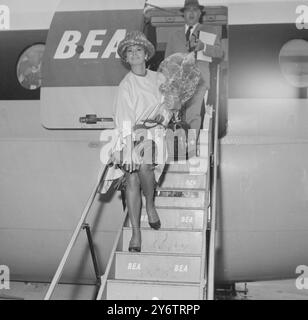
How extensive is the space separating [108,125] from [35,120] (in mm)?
676

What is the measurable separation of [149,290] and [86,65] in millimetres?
2265

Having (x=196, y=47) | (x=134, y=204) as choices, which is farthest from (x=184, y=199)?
(x=196, y=47)

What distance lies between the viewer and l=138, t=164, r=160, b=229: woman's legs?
3543 millimetres

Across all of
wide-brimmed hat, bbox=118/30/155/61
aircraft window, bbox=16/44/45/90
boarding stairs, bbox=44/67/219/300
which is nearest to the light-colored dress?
wide-brimmed hat, bbox=118/30/155/61

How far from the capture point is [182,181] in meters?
4.16

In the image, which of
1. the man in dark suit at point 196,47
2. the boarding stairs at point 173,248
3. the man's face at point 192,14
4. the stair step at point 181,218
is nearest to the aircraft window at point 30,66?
the man in dark suit at point 196,47

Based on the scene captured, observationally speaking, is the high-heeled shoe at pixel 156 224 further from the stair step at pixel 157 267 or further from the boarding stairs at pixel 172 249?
the stair step at pixel 157 267

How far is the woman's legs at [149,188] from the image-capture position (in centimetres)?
354

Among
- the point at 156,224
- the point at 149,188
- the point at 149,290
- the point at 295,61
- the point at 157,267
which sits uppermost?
the point at 295,61

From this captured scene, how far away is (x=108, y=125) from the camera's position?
4789 mm

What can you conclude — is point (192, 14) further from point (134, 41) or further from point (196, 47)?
point (134, 41)

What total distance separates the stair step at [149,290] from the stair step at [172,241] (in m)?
0.36
